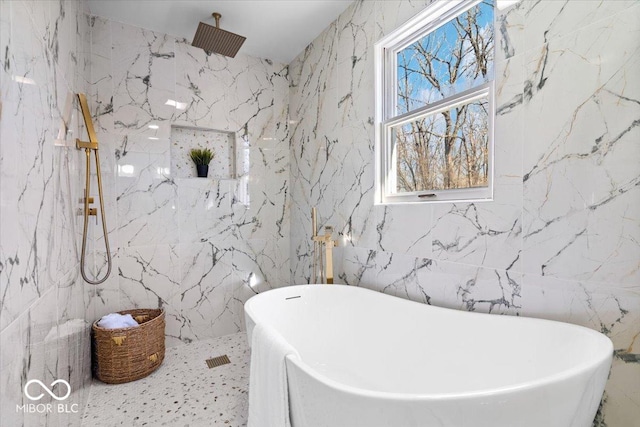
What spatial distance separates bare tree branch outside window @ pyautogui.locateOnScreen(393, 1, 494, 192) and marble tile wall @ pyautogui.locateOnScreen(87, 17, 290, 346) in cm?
150

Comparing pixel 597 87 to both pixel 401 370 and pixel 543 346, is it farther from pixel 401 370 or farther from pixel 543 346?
pixel 401 370

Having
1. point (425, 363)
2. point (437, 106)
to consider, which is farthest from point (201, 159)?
point (425, 363)

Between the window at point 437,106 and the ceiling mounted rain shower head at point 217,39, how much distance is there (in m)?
1.17

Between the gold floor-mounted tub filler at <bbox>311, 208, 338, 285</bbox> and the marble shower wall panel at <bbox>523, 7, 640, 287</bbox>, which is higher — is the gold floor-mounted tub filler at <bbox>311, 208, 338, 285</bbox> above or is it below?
below

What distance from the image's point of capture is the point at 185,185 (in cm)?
265

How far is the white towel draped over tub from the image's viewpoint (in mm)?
987

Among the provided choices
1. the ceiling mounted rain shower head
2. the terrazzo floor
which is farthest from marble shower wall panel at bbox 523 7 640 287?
the ceiling mounted rain shower head

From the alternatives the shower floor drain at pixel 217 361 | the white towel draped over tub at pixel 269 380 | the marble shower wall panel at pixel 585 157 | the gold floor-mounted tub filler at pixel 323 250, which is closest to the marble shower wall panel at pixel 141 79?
the gold floor-mounted tub filler at pixel 323 250

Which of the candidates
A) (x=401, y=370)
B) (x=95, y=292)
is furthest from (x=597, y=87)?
(x=95, y=292)

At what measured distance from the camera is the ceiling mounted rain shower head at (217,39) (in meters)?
2.24

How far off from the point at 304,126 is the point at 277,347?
7.46 ft

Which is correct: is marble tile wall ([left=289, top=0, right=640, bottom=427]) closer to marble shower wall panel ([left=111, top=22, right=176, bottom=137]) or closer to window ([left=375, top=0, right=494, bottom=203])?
window ([left=375, top=0, right=494, bottom=203])

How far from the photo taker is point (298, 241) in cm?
302

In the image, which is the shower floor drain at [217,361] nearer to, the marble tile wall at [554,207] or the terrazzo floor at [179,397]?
the terrazzo floor at [179,397]
